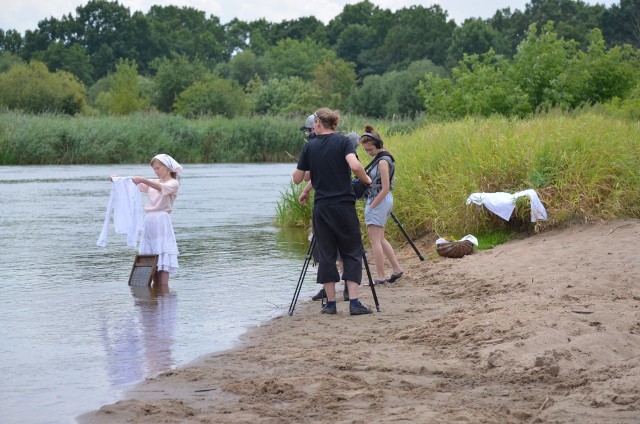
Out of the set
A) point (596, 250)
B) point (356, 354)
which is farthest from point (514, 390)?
point (596, 250)

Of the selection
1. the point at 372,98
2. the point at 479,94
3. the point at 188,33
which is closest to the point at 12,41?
the point at 188,33

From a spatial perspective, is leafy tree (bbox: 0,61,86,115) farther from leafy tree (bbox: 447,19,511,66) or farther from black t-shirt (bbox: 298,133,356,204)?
black t-shirt (bbox: 298,133,356,204)

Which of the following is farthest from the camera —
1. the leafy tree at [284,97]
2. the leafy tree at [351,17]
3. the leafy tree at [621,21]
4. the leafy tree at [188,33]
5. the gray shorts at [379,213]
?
the leafy tree at [351,17]

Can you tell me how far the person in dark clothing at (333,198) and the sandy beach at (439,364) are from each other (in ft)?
1.52

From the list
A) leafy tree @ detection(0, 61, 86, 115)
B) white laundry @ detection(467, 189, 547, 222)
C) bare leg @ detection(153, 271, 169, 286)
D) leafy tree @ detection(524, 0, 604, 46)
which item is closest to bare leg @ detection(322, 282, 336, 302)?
bare leg @ detection(153, 271, 169, 286)

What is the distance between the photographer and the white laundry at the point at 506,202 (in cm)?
1488

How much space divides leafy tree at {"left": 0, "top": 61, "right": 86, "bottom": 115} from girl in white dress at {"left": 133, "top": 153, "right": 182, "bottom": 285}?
2340 inches

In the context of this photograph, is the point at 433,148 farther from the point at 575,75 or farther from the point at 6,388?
the point at 575,75

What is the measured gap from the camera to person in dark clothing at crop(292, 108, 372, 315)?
34.0 ft

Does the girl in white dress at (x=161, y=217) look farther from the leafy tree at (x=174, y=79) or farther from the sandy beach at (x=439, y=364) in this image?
the leafy tree at (x=174, y=79)

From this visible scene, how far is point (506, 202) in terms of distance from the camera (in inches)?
598

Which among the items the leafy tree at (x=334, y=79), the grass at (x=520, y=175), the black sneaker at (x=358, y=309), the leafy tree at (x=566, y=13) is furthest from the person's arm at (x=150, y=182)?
the leafy tree at (x=566, y=13)

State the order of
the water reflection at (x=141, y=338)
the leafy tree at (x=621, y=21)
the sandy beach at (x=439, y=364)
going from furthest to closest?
1. the leafy tree at (x=621, y=21)
2. the water reflection at (x=141, y=338)
3. the sandy beach at (x=439, y=364)

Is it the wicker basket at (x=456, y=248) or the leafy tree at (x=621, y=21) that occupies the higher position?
the leafy tree at (x=621, y=21)
